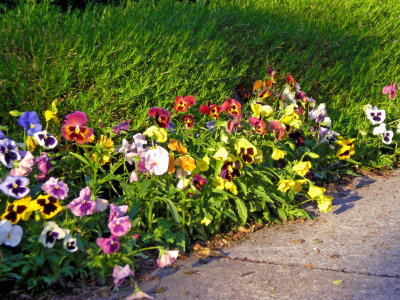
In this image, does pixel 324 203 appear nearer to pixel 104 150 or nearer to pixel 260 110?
pixel 260 110

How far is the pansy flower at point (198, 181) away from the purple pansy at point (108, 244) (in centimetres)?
68

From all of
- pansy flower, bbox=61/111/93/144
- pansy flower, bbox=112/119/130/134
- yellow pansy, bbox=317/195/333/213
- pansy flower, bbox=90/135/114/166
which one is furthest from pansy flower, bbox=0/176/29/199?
yellow pansy, bbox=317/195/333/213

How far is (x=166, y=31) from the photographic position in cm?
421

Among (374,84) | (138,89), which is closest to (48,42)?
(138,89)

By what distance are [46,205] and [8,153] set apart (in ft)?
1.14

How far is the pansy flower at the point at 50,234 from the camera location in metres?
2.42

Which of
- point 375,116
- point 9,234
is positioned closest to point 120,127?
point 9,234

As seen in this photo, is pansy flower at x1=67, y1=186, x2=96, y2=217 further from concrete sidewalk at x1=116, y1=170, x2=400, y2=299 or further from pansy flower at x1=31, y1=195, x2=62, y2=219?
concrete sidewalk at x1=116, y1=170, x2=400, y2=299

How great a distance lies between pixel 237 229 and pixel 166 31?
1903mm

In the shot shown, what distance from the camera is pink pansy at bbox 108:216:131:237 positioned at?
247 centimetres

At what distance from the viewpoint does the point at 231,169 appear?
3062 mm

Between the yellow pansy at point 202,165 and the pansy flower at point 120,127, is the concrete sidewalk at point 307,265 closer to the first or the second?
the yellow pansy at point 202,165

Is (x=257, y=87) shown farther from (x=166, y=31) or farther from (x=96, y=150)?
(x=96, y=150)

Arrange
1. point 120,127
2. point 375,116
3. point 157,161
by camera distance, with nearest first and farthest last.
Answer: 1. point 157,161
2. point 120,127
3. point 375,116
